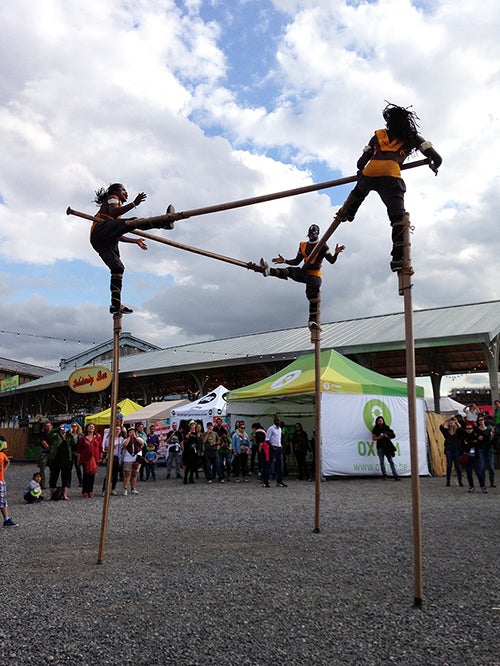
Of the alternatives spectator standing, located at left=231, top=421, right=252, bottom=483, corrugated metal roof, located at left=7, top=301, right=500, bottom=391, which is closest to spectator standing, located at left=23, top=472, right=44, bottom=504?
spectator standing, located at left=231, top=421, right=252, bottom=483

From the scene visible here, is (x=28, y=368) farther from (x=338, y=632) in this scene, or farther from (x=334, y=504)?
(x=338, y=632)

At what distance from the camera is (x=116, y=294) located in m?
6.19

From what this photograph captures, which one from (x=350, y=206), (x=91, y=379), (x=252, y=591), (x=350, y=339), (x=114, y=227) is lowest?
(x=252, y=591)

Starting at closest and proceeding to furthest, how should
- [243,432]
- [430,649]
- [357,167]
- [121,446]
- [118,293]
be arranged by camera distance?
1. [430,649]
2. [357,167]
3. [118,293]
4. [121,446]
5. [243,432]

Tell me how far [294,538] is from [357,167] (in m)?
4.24

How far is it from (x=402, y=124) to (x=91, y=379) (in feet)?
75.9

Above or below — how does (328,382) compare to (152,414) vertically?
above

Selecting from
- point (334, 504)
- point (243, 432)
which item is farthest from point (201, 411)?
point (334, 504)

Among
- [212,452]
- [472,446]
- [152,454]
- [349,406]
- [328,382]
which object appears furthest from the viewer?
[152,454]

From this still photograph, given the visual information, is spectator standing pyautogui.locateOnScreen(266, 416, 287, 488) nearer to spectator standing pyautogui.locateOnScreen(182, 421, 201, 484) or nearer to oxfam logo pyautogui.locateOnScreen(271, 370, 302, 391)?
oxfam logo pyautogui.locateOnScreen(271, 370, 302, 391)

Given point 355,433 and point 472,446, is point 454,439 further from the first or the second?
point 355,433

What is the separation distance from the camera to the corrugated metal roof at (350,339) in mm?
18844

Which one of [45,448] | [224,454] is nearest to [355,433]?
[224,454]

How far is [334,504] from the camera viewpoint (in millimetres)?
9398
